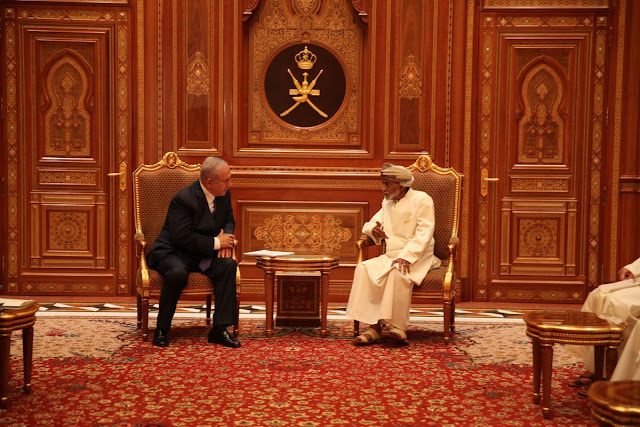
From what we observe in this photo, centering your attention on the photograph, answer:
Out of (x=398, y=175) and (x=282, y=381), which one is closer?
(x=282, y=381)

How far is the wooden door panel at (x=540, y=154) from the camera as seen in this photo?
6.96 meters

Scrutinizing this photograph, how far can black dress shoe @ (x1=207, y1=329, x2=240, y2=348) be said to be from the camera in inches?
200

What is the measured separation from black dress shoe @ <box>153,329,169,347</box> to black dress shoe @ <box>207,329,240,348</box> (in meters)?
0.29

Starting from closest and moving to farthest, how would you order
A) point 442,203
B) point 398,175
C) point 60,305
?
point 398,175
point 442,203
point 60,305

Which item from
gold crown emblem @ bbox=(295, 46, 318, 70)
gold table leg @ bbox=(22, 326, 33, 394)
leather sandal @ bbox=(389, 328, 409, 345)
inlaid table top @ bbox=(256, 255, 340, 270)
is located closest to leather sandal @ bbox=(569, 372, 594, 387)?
leather sandal @ bbox=(389, 328, 409, 345)

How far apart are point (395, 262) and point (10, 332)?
2.57 metres

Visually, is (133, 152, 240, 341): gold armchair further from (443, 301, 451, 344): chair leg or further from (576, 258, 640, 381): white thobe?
(576, 258, 640, 381): white thobe

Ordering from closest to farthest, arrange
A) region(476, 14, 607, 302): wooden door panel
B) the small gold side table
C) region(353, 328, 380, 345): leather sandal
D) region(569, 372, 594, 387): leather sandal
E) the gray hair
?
1. the small gold side table
2. region(569, 372, 594, 387): leather sandal
3. region(353, 328, 380, 345): leather sandal
4. the gray hair
5. region(476, 14, 607, 302): wooden door panel

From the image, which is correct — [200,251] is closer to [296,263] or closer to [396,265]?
[296,263]

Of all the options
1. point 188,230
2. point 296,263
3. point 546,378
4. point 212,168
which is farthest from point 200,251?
point 546,378

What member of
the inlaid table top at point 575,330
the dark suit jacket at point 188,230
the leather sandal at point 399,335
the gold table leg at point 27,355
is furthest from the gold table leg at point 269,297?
the inlaid table top at point 575,330

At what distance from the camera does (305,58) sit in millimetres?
7117

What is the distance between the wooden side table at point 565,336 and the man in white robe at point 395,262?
147cm

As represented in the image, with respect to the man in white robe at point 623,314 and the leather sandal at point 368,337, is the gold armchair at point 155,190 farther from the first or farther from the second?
the man in white robe at point 623,314
